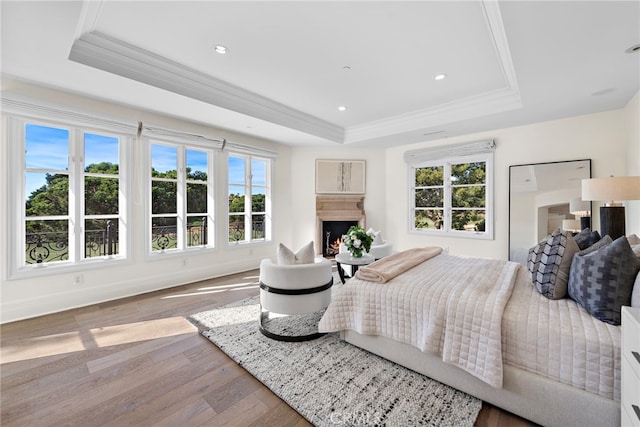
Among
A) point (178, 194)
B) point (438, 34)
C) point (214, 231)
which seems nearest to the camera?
point (438, 34)

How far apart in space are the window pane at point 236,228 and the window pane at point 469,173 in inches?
159

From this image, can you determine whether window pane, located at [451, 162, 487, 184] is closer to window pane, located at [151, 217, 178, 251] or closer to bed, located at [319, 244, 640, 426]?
bed, located at [319, 244, 640, 426]

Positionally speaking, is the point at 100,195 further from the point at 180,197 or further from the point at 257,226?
the point at 257,226

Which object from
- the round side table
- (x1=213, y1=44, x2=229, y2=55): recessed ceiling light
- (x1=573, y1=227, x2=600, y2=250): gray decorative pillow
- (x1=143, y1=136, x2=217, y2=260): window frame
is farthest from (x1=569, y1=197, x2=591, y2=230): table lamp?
(x1=143, y1=136, x2=217, y2=260): window frame

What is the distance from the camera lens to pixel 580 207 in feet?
12.0

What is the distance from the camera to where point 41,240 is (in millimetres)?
3178

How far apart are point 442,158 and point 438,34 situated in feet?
9.85

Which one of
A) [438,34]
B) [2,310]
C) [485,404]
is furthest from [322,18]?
[2,310]

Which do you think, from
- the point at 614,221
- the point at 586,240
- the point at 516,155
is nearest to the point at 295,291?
the point at 586,240

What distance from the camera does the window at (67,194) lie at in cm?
307

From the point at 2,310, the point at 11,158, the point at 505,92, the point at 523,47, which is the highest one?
the point at 505,92

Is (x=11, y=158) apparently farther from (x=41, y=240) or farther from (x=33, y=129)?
(x=41, y=240)

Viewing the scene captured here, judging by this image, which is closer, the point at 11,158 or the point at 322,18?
the point at 322,18

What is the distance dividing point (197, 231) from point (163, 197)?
0.75 m
